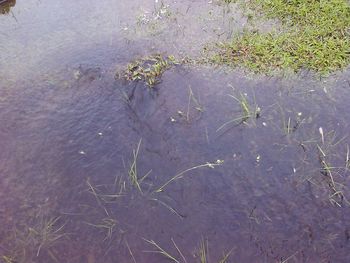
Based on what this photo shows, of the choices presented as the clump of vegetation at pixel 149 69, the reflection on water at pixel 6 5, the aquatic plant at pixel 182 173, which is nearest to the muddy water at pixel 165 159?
the aquatic plant at pixel 182 173

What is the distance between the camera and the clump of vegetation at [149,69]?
17.7 feet

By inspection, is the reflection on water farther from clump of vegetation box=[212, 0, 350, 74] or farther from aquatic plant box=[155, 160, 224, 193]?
aquatic plant box=[155, 160, 224, 193]

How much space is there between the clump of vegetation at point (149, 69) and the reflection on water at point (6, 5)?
3.20 meters

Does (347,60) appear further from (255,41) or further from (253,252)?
(253,252)

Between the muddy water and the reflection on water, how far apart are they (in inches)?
59.9

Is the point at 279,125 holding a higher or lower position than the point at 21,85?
lower

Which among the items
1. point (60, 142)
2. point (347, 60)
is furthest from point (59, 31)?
point (347, 60)

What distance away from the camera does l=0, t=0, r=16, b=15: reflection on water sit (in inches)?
286

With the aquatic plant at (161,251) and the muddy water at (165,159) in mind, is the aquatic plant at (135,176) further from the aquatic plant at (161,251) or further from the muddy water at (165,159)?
the aquatic plant at (161,251)

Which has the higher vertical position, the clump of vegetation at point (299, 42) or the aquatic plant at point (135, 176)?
the clump of vegetation at point (299, 42)

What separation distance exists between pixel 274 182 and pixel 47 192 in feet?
7.65

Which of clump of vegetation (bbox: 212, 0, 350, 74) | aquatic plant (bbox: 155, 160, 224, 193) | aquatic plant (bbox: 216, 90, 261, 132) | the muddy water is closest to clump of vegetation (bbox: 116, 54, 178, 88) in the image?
the muddy water

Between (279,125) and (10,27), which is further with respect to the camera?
(10,27)

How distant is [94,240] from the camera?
3.64 metres
